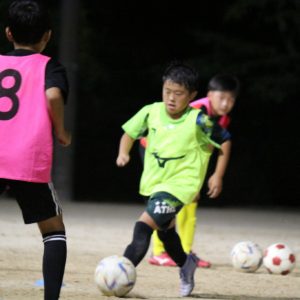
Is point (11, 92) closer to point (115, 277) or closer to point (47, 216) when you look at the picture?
point (47, 216)

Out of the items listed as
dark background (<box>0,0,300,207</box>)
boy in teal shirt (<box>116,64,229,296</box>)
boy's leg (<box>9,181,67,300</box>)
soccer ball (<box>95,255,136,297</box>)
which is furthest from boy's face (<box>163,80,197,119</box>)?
dark background (<box>0,0,300,207</box>)

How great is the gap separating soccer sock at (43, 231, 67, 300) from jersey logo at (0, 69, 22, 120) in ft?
2.23

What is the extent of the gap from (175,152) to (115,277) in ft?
3.46

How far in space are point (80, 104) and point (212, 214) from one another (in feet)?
17.0

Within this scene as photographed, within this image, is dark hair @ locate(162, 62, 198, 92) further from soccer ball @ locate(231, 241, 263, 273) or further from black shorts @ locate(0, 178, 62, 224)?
black shorts @ locate(0, 178, 62, 224)

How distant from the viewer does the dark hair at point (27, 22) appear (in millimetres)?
5285

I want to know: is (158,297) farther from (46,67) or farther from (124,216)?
(124,216)

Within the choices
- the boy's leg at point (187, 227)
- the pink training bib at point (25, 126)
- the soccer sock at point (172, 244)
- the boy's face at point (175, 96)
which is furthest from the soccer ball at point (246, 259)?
the pink training bib at point (25, 126)

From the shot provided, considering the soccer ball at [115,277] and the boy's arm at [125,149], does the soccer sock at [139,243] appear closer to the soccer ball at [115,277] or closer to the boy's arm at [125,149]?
the soccer ball at [115,277]

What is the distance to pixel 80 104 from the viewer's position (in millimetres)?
18875

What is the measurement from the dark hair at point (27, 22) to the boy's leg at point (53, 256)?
971mm

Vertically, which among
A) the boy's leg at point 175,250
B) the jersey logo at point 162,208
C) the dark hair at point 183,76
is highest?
the dark hair at point 183,76

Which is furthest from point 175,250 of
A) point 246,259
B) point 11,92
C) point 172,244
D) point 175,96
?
point 11,92

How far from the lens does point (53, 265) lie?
524 centimetres
